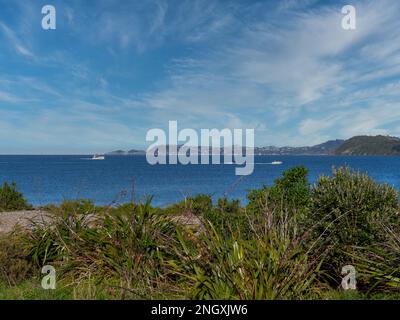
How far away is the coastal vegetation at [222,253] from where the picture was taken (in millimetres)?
6086

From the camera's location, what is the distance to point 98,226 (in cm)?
869

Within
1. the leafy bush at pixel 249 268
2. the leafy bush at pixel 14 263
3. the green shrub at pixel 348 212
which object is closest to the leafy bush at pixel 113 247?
the leafy bush at pixel 14 263

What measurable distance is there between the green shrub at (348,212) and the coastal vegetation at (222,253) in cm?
2

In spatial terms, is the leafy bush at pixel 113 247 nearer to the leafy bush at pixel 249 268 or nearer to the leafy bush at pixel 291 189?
the leafy bush at pixel 249 268

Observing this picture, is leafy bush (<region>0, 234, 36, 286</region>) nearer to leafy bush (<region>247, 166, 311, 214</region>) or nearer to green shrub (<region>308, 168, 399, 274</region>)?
green shrub (<region>308, 168, 399, 274</region>)

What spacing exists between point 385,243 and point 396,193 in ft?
6.22

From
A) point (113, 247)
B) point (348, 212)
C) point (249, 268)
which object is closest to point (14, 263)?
point (113, 247)

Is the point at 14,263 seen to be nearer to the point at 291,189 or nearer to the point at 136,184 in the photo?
the point at 291,189

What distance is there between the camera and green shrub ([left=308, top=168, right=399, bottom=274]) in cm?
751

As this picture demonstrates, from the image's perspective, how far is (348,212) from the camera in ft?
25.1

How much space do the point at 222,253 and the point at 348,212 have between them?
264 centimetres
